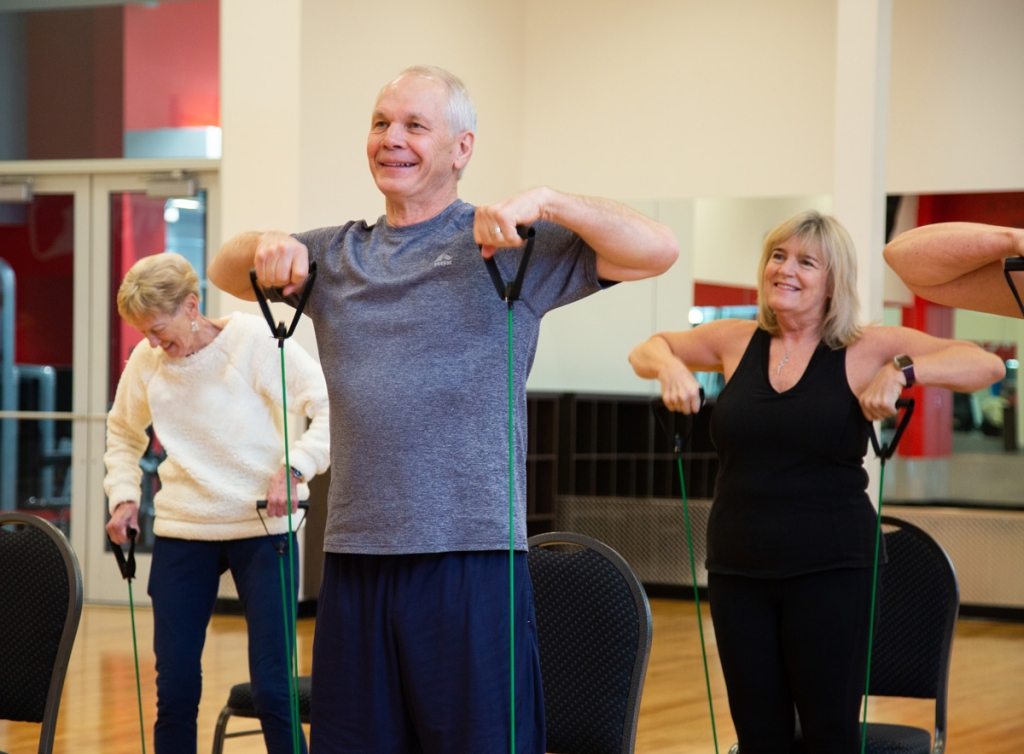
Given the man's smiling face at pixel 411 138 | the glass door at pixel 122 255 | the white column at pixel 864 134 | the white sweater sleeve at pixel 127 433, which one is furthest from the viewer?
the glass door at pixel 122 255

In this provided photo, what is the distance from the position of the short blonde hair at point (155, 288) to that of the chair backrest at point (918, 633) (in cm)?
169

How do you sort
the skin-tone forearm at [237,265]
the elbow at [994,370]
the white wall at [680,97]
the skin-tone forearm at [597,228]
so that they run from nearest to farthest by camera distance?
1. the skin-tone forearm at [597,228]
2. the skin-tone forearm at [237,265]
3. the elbow at [994,370]
4. the white wall at [680,97]

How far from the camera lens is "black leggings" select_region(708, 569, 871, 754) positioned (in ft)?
7.67

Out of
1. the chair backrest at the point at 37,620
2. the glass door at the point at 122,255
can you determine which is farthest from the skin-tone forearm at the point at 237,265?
the glass door at the point at 122,255

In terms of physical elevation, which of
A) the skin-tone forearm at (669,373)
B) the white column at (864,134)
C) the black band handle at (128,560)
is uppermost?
the white column at (864,134)

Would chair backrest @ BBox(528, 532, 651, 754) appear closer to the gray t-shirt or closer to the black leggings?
the black leggings

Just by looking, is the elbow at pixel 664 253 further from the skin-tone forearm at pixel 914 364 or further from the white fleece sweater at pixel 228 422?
the white fleece sweater at pixel 228 422

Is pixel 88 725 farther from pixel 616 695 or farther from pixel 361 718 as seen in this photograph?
pixel 361 718

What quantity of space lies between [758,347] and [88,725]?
2.96 m

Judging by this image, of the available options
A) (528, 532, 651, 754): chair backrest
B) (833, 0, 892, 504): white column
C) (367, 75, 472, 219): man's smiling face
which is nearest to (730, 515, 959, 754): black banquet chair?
(528, 532, 651, 754): chair backrest

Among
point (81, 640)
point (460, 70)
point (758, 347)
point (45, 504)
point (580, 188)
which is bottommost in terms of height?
point (81, 640)

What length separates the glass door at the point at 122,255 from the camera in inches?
268

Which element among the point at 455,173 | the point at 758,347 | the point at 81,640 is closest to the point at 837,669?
the point at 758,347

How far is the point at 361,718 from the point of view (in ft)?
5.52
